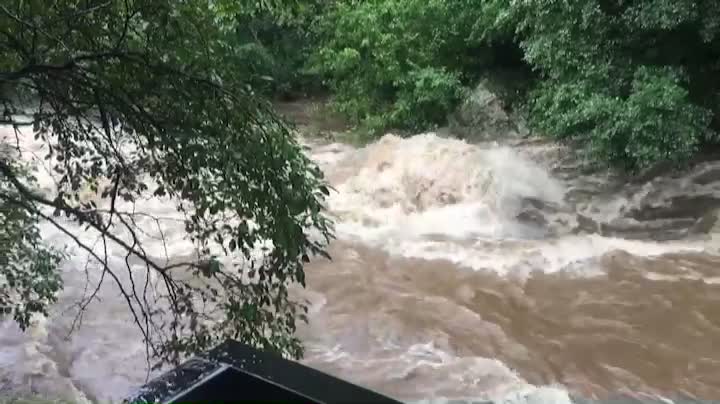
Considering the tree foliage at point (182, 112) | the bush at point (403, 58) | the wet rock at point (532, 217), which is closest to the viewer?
the tree foliage at point (182, 112)

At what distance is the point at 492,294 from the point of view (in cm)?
583

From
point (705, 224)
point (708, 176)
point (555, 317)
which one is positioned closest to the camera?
point (555, 317)

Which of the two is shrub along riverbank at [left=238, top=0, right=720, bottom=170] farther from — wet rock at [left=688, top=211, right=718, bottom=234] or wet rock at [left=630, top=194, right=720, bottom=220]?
wet rock at [left=688, top=211, right=718, bottom=234]

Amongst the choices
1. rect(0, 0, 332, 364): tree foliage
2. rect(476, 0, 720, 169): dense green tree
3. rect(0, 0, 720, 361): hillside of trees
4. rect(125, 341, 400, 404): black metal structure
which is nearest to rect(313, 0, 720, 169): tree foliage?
rect(476, 0, 720, 169): dense green tree

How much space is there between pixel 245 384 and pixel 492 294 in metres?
4.78

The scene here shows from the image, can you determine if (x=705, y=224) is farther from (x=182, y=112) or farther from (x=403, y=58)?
(x=182, y=112)

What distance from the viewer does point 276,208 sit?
2.07 meters

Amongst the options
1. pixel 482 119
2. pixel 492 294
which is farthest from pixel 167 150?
pixel 482 119

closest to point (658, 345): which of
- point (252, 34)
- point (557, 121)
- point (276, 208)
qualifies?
point (557, 121)

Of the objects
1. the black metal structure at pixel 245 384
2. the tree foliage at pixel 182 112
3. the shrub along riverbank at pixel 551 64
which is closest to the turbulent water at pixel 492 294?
the shrub along riverbank at pixel 551 64

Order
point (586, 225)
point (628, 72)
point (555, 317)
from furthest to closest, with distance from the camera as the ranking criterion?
point (628, 72), point (586, 225), point (555, 317)

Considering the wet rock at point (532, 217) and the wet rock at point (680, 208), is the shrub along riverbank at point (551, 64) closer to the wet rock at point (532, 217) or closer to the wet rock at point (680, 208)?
the wet rock at point (680, 208)

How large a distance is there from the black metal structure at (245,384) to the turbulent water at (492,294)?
2.08 m

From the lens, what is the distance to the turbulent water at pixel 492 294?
4668mm
